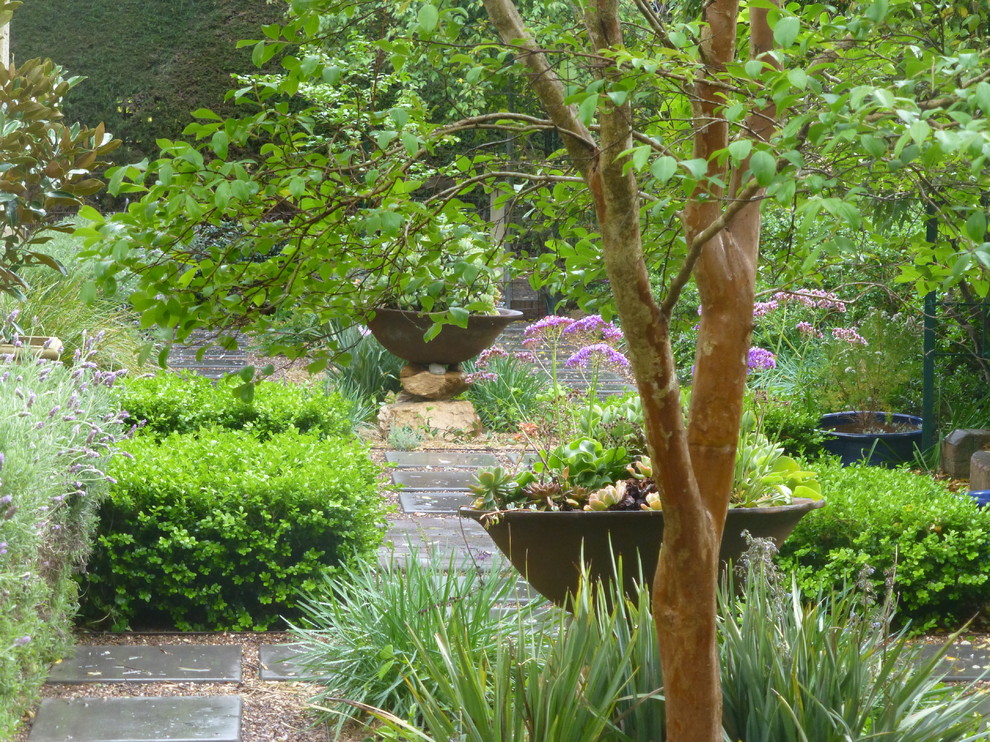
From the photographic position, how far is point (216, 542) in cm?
431

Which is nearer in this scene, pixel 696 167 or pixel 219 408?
pixel 696 167

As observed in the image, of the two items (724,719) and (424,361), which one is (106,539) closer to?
(724,719)

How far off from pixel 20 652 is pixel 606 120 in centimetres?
238

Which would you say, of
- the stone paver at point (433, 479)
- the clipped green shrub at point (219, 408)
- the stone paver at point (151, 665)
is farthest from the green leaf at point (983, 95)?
the stone paver at point (433, 479)

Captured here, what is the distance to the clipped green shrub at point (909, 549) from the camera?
14.6ft

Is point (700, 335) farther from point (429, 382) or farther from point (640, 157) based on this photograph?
point (429, 382)

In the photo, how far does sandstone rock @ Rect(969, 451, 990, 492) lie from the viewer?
6.05m

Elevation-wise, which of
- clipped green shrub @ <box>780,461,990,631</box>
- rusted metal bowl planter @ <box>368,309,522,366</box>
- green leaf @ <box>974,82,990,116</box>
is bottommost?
clipped green shrub @ <box>780,461,990,631</box>

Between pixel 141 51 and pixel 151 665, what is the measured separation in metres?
15.2

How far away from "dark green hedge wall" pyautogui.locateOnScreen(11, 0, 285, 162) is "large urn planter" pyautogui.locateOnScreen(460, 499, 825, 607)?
48.7ft

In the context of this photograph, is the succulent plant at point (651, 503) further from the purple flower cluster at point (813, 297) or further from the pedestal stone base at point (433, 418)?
the pedestal stone base at point (433, 418)

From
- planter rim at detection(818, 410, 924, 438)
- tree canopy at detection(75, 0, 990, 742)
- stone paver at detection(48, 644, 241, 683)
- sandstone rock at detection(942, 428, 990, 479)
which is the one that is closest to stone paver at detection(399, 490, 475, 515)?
stone paver at detection(48, 644, 241, 683)

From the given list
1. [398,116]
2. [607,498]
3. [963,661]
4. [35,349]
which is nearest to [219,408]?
[35,349]

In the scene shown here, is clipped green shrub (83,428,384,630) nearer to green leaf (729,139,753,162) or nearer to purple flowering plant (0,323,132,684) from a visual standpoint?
purple flowering plant (0,323,132,684)
